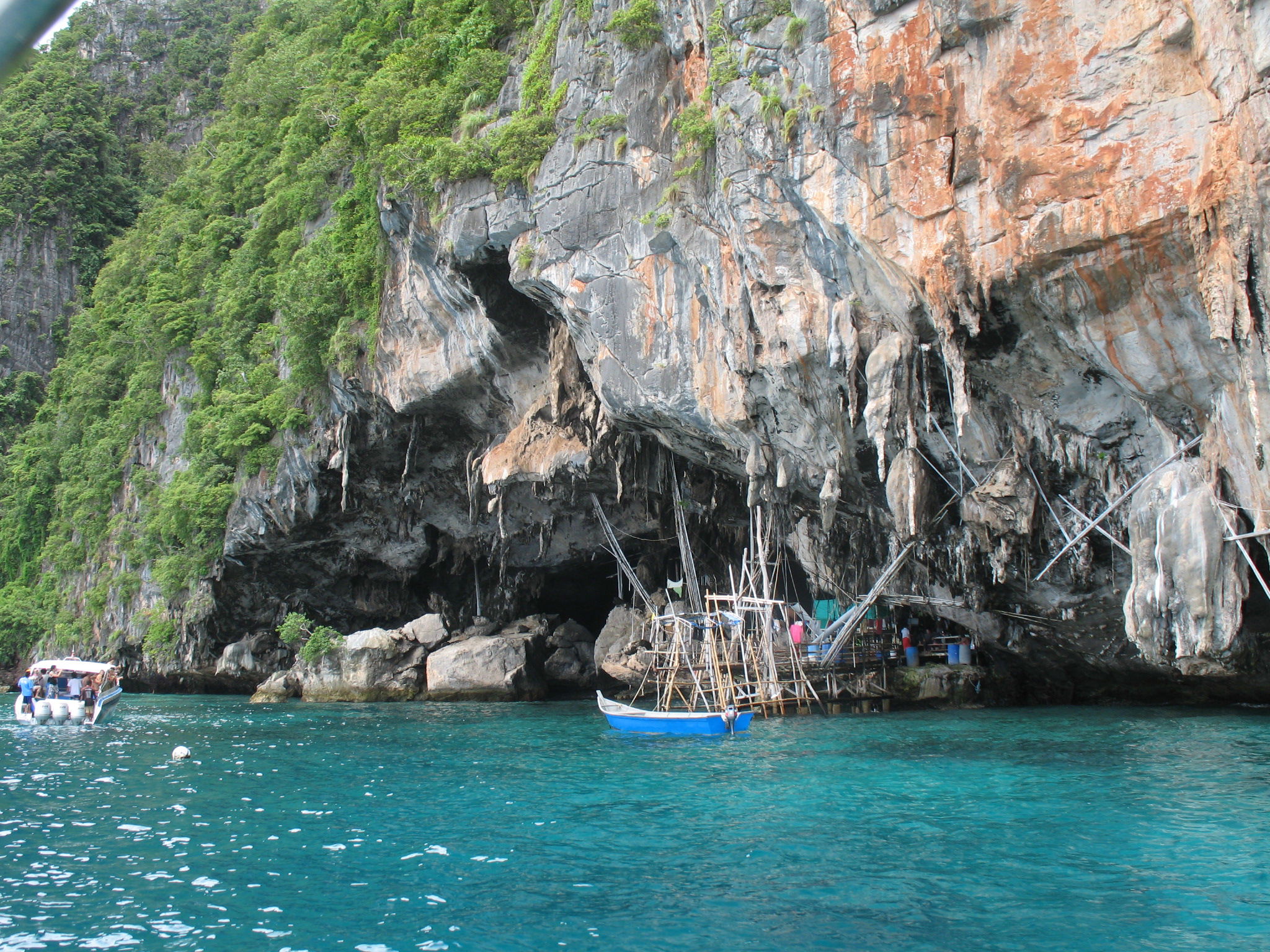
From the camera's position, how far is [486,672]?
95.0 ft

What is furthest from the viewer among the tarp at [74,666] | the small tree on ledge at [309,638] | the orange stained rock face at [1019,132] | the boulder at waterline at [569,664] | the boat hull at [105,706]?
the boulder at waterline at [569,664]

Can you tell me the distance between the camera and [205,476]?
32125 millimetres

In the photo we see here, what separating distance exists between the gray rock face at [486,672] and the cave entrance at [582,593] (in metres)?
4.02

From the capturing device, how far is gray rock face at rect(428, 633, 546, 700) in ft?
94.5

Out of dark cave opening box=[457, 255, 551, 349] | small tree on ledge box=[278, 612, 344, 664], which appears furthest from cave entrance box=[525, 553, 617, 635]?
dark cave opening box=[457, 255, 551, 349]

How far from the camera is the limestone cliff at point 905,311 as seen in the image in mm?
11781

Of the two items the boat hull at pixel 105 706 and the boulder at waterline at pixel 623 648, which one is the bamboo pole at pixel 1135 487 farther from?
the boat hull at pixel 105 706

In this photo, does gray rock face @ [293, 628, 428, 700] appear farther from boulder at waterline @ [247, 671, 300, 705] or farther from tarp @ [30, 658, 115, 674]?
tarp @ [30, 658, 115, 674]

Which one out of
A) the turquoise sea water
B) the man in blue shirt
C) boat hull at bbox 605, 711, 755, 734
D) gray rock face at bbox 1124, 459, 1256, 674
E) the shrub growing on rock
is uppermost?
the shrub growing on rock

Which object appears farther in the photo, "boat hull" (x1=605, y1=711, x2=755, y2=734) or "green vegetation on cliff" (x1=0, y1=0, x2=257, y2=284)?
"green vegetation on cliff" (x1=0, y1=0, x2=257, y2=284)

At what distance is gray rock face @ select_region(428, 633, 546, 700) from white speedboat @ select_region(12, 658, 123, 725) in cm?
871

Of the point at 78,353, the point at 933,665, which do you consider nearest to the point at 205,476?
the point at 78,353

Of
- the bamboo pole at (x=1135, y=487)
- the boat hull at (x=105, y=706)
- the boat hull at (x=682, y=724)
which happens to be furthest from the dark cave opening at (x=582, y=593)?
the bamboo pole at (x=1135, y=487)

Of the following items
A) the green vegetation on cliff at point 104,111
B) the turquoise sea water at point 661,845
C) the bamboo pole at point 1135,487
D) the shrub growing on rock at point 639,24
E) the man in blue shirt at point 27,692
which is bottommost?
the turquoise sea water at point 661,845
